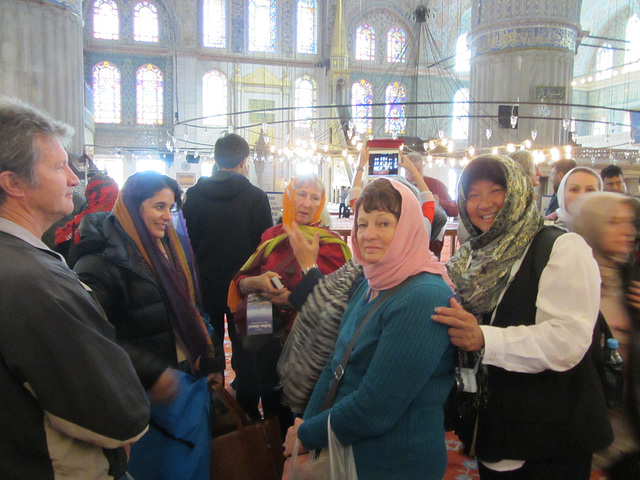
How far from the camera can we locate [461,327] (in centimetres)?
121

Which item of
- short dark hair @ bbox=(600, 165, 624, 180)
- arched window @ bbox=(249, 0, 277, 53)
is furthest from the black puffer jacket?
arched window @ bbox=(249, 0, 277, 53)

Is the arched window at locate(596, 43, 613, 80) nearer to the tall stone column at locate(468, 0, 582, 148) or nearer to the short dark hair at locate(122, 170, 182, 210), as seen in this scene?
the tall stone column at locate(468, 0, 582, 148)

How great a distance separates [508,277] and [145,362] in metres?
1.24

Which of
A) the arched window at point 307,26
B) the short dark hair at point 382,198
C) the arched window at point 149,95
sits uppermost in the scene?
the arched window at point 307,26

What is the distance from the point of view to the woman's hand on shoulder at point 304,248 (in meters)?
1.98

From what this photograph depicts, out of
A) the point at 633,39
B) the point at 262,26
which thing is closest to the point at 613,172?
the point at 262,26

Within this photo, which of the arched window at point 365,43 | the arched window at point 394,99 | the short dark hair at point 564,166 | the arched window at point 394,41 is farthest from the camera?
the arched window at point 394,41

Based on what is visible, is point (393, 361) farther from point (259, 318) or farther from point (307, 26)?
point (307, 26)

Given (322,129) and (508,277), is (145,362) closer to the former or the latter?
(508,277)

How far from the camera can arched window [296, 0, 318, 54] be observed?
20.8m

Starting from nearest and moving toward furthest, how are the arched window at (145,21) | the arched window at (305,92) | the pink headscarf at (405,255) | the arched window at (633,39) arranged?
the pink headscarf at (405,255), the arched window at (145,21), the arched window at (633,39), the arched window at (305,92)

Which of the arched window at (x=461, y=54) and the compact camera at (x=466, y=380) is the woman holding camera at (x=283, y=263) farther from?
the arched window at (x=461, y=54)

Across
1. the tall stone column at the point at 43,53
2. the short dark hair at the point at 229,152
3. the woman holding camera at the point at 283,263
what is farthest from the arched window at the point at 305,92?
the woman holding camera at the point at 283,263

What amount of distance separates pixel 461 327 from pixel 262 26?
21.9 m
